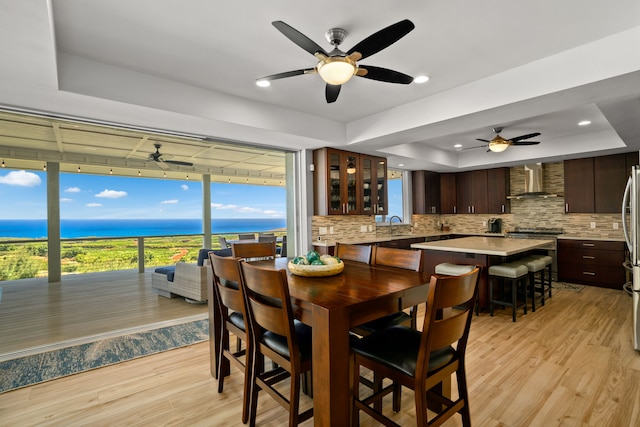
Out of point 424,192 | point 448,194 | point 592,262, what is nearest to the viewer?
point 592,262

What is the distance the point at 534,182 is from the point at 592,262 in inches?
66.7

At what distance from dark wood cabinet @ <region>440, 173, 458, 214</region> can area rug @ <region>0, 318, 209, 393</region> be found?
588cm

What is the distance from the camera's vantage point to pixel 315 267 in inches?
79.4

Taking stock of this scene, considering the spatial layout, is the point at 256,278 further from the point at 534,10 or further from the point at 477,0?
the point at 534,10

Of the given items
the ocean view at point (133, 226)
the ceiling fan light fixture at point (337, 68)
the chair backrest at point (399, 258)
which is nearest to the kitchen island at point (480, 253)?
the chair backrest at point (399, 258)

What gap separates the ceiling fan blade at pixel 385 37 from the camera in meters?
1.68

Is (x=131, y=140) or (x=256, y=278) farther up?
(x=131, y=140)

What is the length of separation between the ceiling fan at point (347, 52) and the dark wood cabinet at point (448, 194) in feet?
18.4

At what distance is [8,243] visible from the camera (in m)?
5.39

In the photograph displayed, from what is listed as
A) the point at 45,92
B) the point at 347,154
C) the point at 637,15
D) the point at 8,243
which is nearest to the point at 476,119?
the point at 637,15

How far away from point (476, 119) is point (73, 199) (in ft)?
38.4

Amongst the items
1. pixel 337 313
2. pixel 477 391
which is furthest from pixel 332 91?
pixel 477 391

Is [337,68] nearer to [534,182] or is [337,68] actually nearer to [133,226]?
[534,182]

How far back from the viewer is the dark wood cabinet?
7.39m
